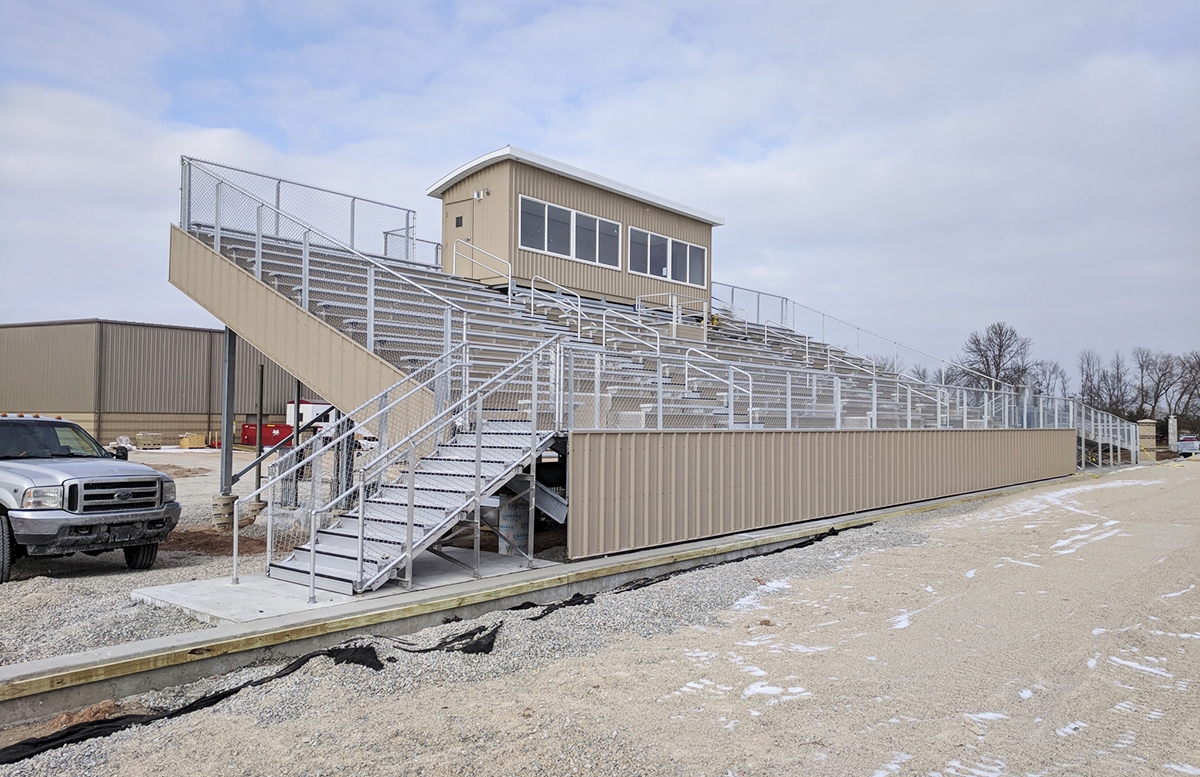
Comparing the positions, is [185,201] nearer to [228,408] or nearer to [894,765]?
[228,408]

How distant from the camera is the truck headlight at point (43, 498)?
966 cm

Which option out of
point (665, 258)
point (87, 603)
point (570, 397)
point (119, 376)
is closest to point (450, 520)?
point (570, 397)

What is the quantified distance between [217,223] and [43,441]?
5.32m

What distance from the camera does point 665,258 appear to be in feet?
80.3

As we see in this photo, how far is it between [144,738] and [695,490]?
8334 mm

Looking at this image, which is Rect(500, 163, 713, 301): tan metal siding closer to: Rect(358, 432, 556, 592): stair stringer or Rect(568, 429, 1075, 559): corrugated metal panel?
Rect(568, 429, 1075, 559): corrugated metal panel

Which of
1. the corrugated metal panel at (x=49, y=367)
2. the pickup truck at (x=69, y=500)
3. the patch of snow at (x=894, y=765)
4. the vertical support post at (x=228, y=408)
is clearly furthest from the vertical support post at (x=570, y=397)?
the corrugated metal panel at (x=49, y=367)

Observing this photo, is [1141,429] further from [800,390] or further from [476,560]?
[476,560]

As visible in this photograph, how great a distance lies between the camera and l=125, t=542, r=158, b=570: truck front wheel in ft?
36.2

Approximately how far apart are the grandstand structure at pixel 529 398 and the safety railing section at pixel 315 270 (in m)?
0.06

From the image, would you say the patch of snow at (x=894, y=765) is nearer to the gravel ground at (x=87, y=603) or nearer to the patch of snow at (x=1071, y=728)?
the patch of snow at (x=1071, y=728)

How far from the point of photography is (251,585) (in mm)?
8961

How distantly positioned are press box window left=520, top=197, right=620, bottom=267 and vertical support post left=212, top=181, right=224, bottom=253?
6.76m

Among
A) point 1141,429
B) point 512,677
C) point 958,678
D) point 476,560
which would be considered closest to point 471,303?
point 476,560
